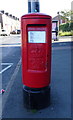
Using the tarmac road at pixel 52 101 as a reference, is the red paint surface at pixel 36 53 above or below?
above

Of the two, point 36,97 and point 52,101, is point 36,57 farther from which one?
point 52,101

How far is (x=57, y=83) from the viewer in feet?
16.4

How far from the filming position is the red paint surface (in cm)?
320

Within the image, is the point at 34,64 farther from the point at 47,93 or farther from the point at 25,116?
the point at 25,116

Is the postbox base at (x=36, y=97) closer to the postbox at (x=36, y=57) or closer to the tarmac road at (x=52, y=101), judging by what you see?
the postbox at (x=36, y=57)

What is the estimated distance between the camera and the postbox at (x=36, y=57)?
10.6 ft

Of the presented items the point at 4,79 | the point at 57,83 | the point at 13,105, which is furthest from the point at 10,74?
the point at 13,105

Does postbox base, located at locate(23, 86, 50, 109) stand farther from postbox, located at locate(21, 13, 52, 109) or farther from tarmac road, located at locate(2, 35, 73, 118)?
tarmac road, located at locate(2, 35, 73, 118)

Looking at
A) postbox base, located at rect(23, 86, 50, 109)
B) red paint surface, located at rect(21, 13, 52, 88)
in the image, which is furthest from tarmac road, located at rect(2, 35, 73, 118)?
red paint surface, located at rect(21, 13, 52, 88)

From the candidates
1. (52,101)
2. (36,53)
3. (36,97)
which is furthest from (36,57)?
(52,101)

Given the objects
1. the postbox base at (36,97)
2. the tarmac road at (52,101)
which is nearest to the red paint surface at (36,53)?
the postbox base at (36,97)

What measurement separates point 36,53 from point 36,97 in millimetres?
937

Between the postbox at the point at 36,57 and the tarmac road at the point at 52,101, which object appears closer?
the postbox at the point at 36,57

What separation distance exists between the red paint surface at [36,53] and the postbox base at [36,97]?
0.35ft
